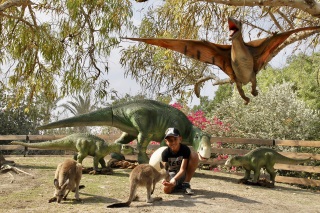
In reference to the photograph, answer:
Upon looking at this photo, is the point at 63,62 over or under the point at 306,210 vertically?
over

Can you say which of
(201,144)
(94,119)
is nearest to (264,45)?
(201,144)

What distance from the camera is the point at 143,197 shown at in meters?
5.81

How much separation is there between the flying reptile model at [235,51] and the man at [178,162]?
126 centimetres

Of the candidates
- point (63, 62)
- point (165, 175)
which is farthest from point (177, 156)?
point (63, 62)

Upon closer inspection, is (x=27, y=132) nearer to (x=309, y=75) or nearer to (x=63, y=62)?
(x=63, y=62)

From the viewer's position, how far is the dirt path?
5.21 metres

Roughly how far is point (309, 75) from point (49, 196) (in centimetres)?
1434

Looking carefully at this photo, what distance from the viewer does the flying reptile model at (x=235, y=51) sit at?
14.8 ft

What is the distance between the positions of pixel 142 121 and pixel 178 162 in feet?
7.61

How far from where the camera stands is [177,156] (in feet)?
19.5

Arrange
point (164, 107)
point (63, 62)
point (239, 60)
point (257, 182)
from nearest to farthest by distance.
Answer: point (239, 60), point (257, 182), point (164, 107), point (63, 62)

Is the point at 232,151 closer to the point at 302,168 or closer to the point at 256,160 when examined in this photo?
the point at 302,168

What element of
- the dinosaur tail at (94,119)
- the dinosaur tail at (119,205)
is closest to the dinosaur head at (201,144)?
the dinosaur tail at (94,119)

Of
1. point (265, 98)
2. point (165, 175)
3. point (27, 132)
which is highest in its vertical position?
point (265, 98)
